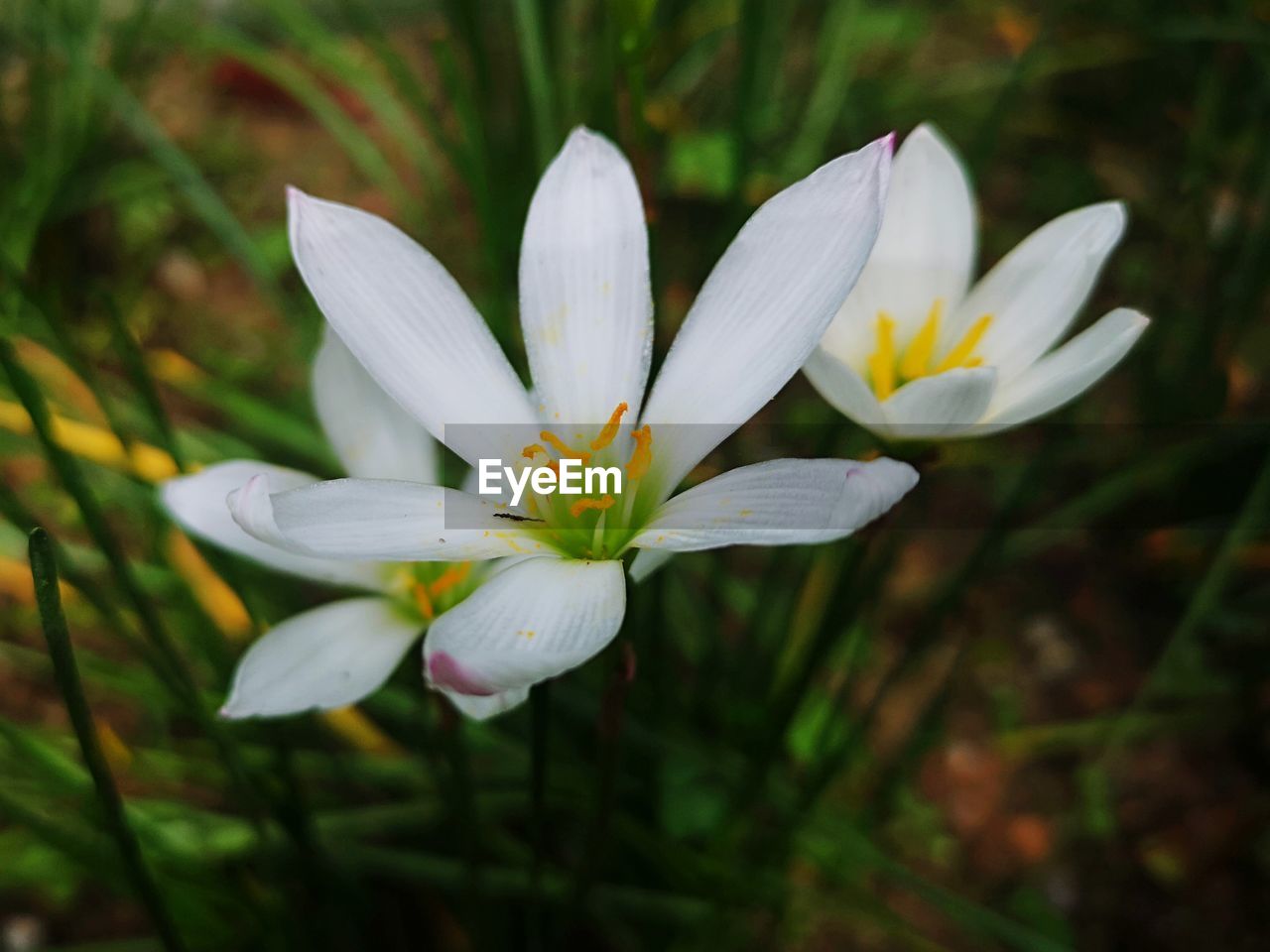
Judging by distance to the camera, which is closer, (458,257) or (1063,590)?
(1063,590)

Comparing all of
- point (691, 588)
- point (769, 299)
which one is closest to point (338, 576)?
point (769, 299)

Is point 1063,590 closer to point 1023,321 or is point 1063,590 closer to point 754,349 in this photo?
point 1023,321

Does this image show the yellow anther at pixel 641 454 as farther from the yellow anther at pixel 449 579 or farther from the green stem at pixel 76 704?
the green stem at pixel 76 704

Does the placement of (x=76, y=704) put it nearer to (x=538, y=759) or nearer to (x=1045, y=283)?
(x=538, y=759)

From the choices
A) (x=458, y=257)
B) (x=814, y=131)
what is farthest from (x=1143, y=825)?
(x=458, y=257)

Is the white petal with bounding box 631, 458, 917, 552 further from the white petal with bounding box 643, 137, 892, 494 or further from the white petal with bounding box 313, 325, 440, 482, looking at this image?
the white petal with bounding box 313, 325, 440, 482

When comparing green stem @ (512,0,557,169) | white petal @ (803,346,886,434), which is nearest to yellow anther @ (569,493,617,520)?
white petal @ (803,346,886,434)

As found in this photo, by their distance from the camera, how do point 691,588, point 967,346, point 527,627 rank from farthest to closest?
point 691,588
point 967,346
point 527,627
